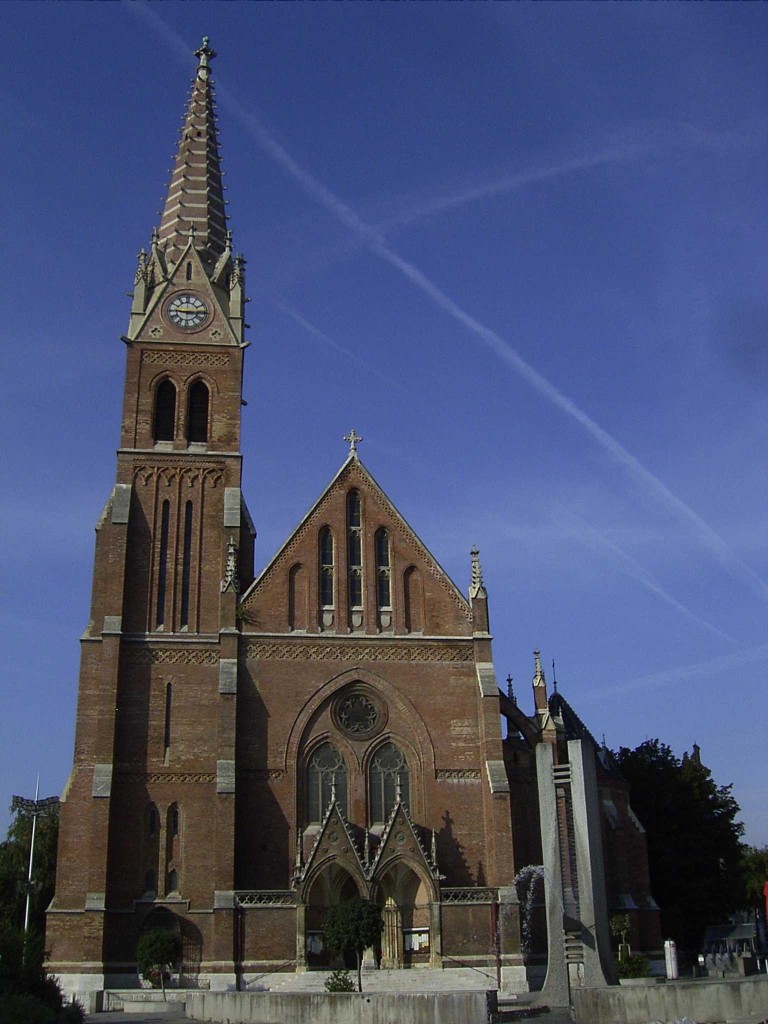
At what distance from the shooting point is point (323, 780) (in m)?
43.7

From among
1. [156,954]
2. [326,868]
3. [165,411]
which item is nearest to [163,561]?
[165,411]

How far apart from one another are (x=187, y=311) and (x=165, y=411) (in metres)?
5.20

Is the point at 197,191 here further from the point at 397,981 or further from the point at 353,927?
the point at 397,981

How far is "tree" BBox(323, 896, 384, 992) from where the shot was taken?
3700 cm

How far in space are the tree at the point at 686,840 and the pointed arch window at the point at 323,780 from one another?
1959 cm

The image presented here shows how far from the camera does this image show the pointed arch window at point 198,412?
4997cm

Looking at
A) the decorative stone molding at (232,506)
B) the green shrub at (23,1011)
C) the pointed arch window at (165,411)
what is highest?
the pointed arch window at (165,411)

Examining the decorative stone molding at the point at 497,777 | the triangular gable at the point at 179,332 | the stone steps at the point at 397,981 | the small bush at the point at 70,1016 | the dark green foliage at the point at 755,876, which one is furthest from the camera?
the dark green foliage at the point at 755,876

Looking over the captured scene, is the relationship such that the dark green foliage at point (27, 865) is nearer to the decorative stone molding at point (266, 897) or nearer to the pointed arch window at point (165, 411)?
the decorative stone molding at point (266, 897)

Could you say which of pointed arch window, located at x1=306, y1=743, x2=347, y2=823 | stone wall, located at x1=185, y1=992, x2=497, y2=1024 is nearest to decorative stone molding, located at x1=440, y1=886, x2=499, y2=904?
pointed arch window, located at x1=306, y1=743, x2=347, y2=823

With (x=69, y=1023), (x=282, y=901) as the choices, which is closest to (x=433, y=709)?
(x=282, y=901)

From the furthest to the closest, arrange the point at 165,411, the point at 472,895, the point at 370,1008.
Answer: the point at 165,411, the point at 472,895, the point at 370,1008

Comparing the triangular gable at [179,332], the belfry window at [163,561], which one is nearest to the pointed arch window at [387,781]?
the belfry window at [163,561]

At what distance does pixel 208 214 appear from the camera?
5719 centimetres
